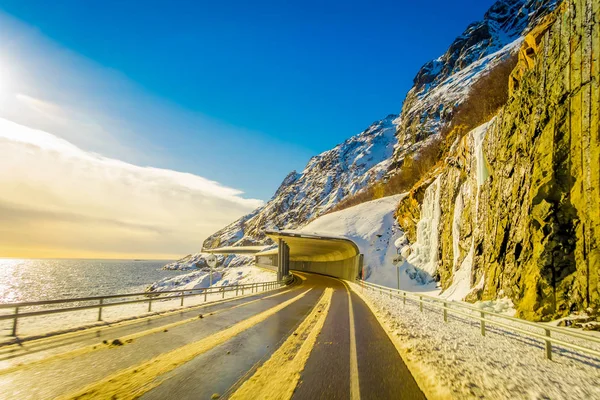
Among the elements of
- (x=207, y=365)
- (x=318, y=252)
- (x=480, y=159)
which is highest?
(x=480, y=159)

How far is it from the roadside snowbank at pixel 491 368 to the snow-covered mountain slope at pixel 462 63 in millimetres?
86308

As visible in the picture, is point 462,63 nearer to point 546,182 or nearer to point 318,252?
point 318,252

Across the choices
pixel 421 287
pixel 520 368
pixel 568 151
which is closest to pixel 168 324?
pixel 520 368

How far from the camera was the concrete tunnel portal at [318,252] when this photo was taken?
4320 cm

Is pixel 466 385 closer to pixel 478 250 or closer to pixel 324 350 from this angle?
pixel 324 350

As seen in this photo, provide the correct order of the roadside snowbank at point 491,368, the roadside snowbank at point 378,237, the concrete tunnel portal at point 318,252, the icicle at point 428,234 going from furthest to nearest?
the concrete tunnel portal at point 318,252 < the roadside snowbank at point 378,237 < the icicle at point 428,234 < the roadside snowbank at point 491,368

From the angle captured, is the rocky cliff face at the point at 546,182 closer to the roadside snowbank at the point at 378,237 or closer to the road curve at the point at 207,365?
the road curve at the point at 207,365

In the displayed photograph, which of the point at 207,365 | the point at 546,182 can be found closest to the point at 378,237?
the point at 546,182

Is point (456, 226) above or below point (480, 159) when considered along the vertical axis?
below

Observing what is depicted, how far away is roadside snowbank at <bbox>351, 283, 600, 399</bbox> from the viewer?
195 inches

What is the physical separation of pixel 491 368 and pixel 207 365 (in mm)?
5509

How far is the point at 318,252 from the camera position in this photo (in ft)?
227

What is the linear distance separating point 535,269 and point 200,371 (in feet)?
51.0

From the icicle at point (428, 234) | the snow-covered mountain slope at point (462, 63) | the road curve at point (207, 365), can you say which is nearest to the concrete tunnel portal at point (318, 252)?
the icicle at point (428, 234)
